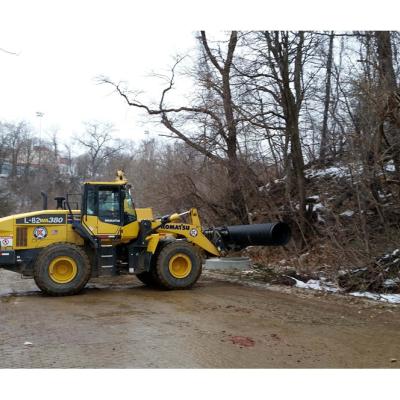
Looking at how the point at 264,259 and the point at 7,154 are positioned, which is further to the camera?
the point at 7,154

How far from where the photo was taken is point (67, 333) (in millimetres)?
7176

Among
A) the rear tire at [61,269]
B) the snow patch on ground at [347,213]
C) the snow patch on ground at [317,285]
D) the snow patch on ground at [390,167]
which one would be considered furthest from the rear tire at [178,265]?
the snow patch on ground at [390,167]

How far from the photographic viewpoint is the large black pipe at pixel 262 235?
12234 millimetres

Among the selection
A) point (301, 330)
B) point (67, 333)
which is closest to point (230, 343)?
point (301, 330)

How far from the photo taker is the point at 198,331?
23.8ft

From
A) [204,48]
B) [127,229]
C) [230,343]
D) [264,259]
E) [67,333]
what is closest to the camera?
[230,343]

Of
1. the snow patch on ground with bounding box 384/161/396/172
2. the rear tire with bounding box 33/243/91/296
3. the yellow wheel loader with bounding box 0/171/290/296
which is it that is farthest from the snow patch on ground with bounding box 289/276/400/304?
the rear tire with bounding box 33/243/91/296

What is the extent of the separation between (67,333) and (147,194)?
14.6 meters

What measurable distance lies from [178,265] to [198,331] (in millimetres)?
4722

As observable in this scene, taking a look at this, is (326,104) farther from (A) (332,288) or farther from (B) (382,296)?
(B) (382,296)

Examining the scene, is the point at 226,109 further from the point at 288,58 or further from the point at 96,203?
the point at 96,203

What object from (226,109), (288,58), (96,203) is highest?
(288,58)

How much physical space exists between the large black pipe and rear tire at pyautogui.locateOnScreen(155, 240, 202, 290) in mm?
1422

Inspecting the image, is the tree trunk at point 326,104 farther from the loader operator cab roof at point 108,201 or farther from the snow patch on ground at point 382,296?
the loader operator cab roof at point 108,201
